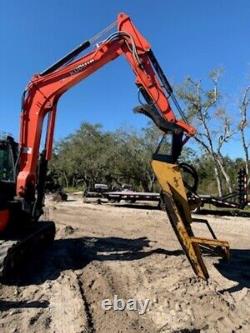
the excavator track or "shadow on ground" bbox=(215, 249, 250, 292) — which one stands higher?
the excavator track

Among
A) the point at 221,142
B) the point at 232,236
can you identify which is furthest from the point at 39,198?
the point at 221,142

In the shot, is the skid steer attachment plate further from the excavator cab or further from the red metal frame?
the excavator cab

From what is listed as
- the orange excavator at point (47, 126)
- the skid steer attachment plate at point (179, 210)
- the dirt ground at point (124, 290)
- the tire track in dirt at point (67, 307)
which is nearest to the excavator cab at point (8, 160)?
the orange excavator at point (47, 126)

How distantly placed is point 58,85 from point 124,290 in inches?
170

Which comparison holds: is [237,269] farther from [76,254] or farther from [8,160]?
[8,160]

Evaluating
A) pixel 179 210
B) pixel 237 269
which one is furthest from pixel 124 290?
pixel 237 269

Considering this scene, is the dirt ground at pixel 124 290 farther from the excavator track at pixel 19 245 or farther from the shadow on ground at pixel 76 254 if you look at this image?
the excavator track at pixel 19 245

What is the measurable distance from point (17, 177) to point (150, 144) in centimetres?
3308

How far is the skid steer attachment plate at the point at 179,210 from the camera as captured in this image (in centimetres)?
566

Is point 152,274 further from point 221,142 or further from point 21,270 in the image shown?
point 221,142

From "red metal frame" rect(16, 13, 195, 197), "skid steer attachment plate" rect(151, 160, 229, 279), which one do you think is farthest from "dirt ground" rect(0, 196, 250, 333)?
"red metal frame" rect(16, 13, 195, 197)

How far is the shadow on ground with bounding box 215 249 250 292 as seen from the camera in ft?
20.3

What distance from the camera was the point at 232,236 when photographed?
37.7 feet

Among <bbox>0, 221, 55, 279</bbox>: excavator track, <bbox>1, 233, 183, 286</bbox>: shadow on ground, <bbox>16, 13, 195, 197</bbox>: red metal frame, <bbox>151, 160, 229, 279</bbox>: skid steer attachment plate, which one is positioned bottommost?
<bbox>1, 233, 183, 286</bbox>: shadow on ground
